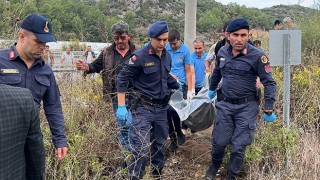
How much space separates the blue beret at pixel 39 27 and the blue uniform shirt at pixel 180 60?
2.60 metres

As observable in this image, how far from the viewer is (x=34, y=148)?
5.72 ft

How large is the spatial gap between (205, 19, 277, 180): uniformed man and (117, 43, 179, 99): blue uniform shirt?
673 mm

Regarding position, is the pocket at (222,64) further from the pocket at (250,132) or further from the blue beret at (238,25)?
the pocket at (250,132)

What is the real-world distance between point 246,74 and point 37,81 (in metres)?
2.09

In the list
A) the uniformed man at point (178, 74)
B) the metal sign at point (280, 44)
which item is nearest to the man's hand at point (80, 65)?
the uniformed man at point (178, 74)

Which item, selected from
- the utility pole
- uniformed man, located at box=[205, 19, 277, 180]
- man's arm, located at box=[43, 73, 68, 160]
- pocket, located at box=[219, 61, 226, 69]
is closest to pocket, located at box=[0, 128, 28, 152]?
man's arm, located at box=[43, 73, 68, 160]

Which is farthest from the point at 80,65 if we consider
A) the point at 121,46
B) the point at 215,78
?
the point at 215,78

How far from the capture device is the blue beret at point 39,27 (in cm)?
251

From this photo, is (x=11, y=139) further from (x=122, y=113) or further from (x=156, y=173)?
(x=156, y=173)

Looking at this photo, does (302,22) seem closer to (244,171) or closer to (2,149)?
(244,171)

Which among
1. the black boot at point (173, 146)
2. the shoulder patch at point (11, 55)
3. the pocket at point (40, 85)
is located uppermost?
the shoulder patch at point (11, 55)

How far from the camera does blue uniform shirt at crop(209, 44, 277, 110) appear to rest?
356 cm

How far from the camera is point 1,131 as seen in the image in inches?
58.1

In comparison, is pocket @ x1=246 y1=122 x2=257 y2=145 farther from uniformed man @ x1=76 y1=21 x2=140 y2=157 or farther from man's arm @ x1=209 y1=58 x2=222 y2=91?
uniformed man @ x1=76 y1=21 x2=140 y2=157
